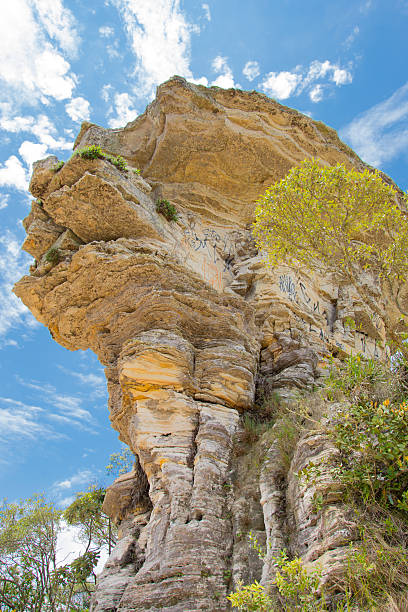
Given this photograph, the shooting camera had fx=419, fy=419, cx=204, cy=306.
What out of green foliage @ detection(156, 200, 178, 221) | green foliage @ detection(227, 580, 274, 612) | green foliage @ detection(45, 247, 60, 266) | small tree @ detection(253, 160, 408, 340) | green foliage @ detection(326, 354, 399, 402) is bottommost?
green foliage @ detection(227, 580, 274, 612)

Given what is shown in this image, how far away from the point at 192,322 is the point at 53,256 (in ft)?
17.2

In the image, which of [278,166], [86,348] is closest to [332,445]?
[86,348]

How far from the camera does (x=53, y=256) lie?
13.4m

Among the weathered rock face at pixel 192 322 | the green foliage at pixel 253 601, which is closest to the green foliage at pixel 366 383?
the weathered rock face at pixel 192 322

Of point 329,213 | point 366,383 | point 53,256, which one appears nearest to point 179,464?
point 366,383

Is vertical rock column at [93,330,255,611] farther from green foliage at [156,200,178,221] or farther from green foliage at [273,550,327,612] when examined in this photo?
green foliage at [156,200,178,221]

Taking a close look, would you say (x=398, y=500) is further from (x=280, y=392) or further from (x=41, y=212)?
(x=41, y=212)

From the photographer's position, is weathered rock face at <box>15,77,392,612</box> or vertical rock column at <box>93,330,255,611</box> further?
weathered rock face at <box>15,77,392,612</box>

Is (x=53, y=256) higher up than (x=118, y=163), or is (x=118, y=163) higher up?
(x=118, y=163)

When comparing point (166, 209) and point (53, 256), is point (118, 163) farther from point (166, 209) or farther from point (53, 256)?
point (53, 256)

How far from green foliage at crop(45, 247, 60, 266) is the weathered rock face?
5 cm

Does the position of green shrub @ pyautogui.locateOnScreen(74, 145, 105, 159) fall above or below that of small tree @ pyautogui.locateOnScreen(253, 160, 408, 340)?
above

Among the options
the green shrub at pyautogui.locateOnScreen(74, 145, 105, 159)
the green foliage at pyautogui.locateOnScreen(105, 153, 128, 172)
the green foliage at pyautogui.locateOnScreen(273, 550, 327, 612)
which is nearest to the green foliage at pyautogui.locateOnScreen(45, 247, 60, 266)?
the green shrub at pyautogui.locateOnScreen(74, 145, 105, 159)

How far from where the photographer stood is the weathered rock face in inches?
271
